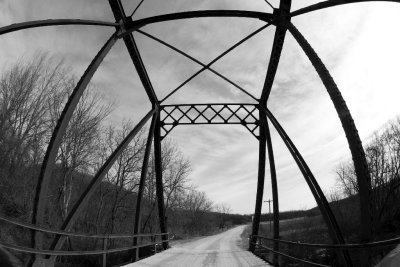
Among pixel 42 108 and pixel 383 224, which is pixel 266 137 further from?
pixel 383 224

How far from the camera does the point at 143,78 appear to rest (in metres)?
12.6

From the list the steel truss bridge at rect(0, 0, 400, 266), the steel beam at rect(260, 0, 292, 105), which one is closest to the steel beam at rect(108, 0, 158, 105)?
the steel truss bridge at rect(0, 0, 400, 266)

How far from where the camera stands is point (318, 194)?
8.59 meters

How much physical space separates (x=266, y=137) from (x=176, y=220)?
167 feet

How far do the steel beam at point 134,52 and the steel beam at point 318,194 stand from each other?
522cm

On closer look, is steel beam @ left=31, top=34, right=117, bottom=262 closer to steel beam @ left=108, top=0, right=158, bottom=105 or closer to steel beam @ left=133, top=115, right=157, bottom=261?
steel beam @ left=108, top=0, right=158, bottom=105

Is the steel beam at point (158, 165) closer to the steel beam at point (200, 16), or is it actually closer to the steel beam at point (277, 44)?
the steel beam at point (277, 44)

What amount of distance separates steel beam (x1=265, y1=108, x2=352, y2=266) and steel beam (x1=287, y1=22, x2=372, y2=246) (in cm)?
162

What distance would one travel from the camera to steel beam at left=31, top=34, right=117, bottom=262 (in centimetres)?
667

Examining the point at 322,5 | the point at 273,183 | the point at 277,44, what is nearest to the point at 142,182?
the point at 273,183

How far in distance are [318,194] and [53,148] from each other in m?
6.44

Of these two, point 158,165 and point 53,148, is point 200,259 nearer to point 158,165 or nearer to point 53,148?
point 158,165

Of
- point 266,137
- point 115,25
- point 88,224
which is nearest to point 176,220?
point 88,224

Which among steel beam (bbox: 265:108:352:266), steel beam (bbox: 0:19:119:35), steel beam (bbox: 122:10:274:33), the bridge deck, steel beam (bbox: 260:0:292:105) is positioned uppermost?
steel beam (bbox: 122:10:274:33)
